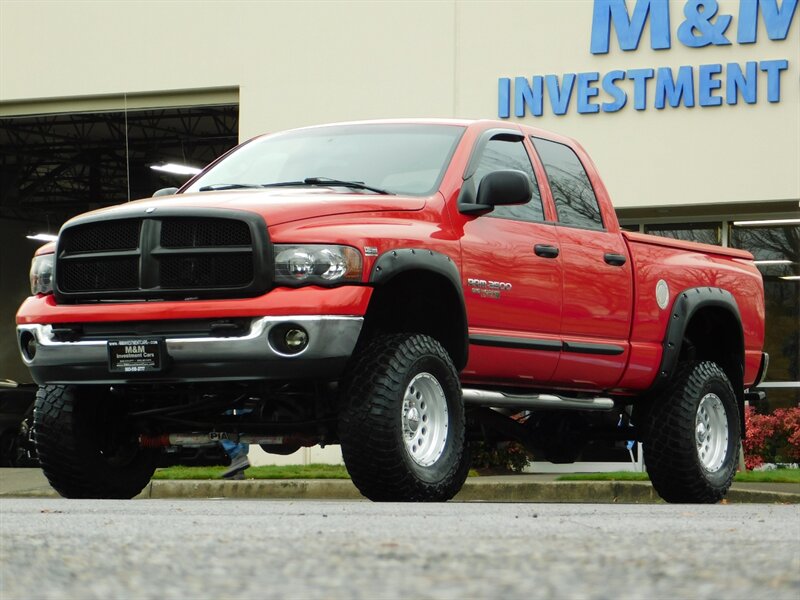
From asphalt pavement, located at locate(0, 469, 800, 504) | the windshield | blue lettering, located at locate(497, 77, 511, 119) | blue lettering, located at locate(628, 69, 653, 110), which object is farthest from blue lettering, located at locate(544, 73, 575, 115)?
the windshield

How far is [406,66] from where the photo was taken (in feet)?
61.2

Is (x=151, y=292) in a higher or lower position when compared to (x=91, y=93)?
lower

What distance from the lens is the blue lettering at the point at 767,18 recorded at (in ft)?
55.6

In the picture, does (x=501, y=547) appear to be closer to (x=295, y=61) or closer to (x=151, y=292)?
(x=151, y=292)

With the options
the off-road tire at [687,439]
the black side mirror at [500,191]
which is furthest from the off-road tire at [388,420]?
the off-road tire at [687,439]

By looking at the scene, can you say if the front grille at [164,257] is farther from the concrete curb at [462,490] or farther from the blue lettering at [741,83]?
the blue lettering at [741,83]

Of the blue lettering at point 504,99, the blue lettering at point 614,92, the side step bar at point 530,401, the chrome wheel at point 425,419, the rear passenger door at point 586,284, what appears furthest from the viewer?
the blue lettering at point 504,99

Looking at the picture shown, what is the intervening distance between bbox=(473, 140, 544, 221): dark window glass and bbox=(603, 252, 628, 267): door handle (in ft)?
1.83

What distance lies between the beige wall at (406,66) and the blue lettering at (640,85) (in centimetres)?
12

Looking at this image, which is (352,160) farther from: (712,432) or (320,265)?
(712,432)

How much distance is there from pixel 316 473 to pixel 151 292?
7.74 metres

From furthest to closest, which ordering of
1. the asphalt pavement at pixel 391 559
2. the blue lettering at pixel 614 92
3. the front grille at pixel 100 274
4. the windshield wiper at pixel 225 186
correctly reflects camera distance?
the blue lettering at pixel 614 92 < the windshield wiper at pixel 225 186 < the front grille at pixel 100 274 < the asphalt pavement at pixel 391 559

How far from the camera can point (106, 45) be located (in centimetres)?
2008

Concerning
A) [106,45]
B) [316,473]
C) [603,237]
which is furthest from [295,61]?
[603,237]
